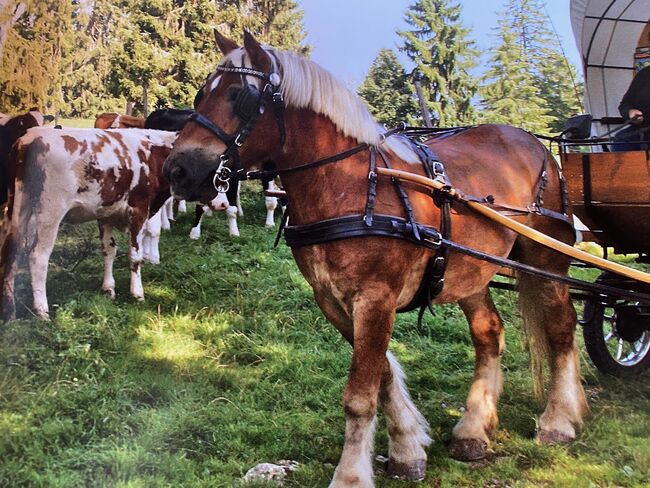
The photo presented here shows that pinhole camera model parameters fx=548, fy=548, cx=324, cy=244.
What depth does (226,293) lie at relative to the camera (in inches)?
208

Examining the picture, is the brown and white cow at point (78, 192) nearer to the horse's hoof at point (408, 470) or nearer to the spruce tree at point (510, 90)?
the horse's hoof at point (408, 470)

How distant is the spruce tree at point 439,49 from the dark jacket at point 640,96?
4.55 feet

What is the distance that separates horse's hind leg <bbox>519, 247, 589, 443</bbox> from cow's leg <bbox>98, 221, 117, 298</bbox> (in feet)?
11.5

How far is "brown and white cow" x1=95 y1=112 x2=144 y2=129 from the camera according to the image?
456cm

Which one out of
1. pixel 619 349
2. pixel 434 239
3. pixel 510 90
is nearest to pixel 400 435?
pixel 434 239

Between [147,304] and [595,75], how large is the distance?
4.69 m

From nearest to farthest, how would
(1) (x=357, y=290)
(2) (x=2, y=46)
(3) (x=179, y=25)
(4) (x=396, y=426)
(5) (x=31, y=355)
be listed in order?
1. (1) (x=357, y=290)
2. (2) (x=2, y=46)
3. (4) (x=396, y=426)
4. (5) (x=31, y=355)
5. (3) (x=179, y=25)

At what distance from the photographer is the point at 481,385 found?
11.5 feet

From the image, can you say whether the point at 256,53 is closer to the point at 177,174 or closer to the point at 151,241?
the point at 177,174

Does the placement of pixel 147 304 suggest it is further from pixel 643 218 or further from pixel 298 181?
pixel 643 218

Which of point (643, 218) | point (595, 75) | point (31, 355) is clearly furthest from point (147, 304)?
point (595, 75)

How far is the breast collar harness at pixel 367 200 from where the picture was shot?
2385 millimetres

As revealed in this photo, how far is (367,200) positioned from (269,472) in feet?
4.84

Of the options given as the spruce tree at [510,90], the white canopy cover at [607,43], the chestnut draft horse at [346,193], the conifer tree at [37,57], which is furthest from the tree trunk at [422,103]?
the conifer tree at [37,57]
